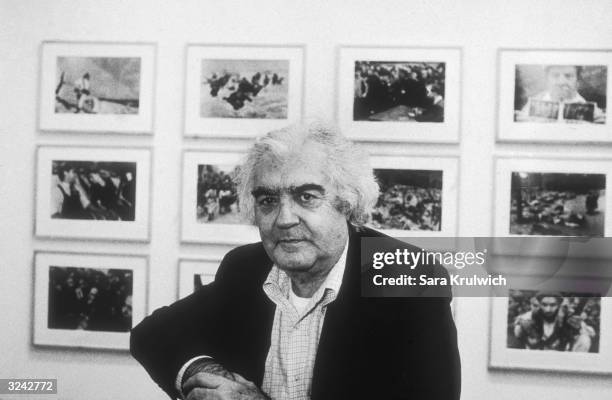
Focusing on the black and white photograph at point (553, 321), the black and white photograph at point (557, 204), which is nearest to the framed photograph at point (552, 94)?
the black and white photograph at point (557, 204)

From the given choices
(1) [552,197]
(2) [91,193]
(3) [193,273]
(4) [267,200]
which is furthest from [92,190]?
(1) [552,197]

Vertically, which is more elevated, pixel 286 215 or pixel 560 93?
pixel 560 93

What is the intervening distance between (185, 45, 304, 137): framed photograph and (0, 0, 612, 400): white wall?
Answer: 37 millimetres

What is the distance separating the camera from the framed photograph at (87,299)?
5.65 ft

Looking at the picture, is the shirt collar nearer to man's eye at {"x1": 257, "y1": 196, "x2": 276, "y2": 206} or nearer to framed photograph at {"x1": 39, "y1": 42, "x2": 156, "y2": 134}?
man's eye at {"x1": 257, "y1": 196, "x2": 276, "y2": 206}

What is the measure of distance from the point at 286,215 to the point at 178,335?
0.42 metres

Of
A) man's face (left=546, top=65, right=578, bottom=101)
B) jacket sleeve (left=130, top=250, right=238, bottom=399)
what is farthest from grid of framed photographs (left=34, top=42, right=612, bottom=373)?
jacket sleeve (left=130, top=250, right=238, bottom=399)

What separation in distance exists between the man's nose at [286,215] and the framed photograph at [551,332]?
→ 0.84 m

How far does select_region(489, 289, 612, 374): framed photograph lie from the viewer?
1578 millimetres

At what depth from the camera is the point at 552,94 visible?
5.19 ft

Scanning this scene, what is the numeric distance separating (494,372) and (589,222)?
57 cm

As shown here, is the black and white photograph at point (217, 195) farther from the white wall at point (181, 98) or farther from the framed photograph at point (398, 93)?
the framed photograph at point (398, 93)

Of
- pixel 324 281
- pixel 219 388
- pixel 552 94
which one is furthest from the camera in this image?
pixel 552 94

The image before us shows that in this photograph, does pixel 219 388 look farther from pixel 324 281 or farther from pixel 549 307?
pixel 549 307
